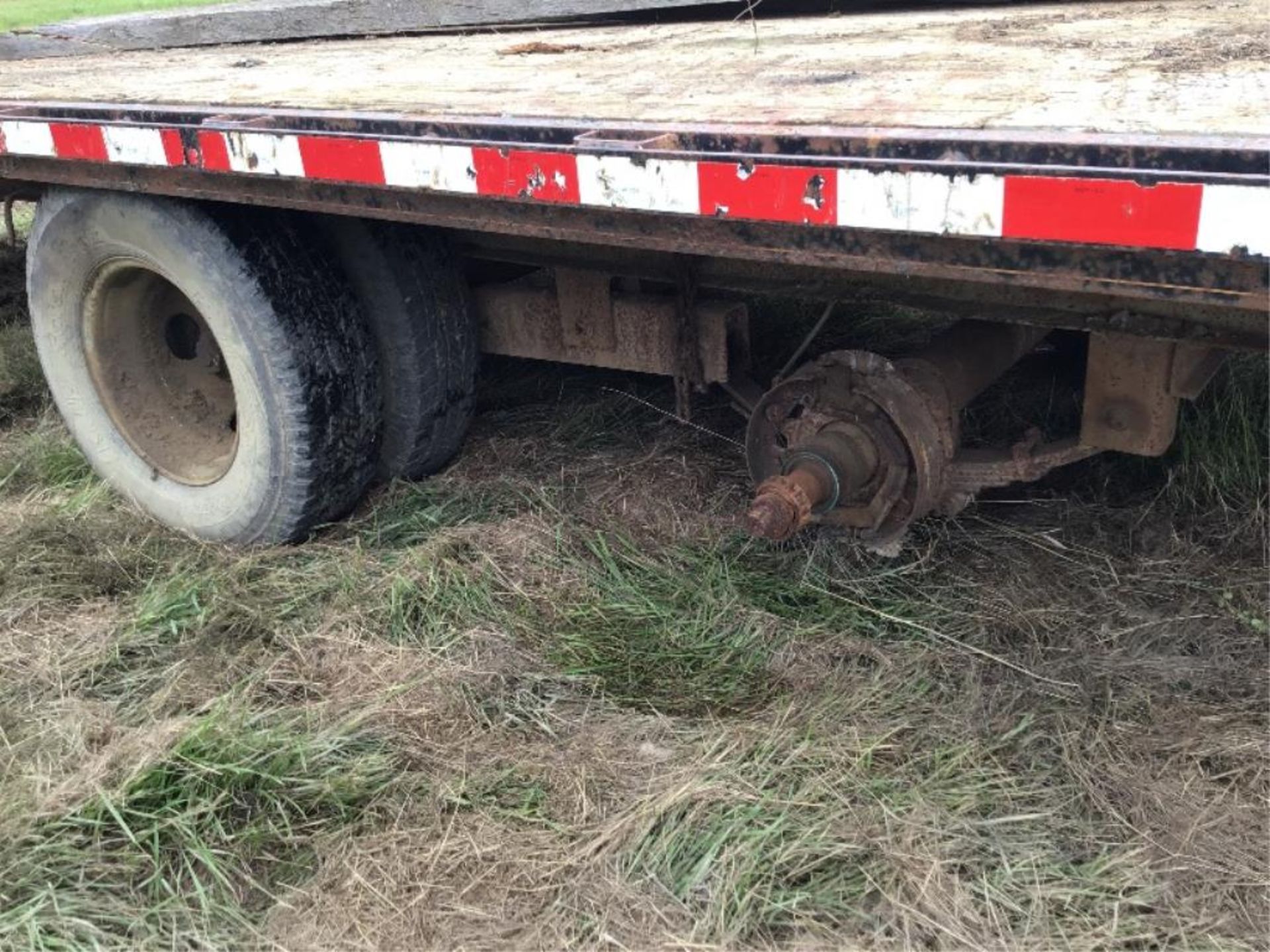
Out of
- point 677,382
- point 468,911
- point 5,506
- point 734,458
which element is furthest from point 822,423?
point 5,506

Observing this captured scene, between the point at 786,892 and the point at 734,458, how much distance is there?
1584mm

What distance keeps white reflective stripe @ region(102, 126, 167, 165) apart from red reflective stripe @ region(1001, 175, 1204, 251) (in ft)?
6.21

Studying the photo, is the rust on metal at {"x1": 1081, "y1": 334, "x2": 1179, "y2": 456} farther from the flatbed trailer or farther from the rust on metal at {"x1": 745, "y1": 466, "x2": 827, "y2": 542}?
the rust on metal at {"x1": 745, "y1": 466, "x2": 827, "y2": 542}

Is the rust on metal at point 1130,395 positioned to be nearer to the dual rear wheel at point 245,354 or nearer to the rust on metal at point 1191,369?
the rust on metal at point 1191,369

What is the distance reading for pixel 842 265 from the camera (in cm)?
190

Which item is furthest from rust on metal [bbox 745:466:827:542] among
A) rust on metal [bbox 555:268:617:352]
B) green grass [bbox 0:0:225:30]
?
green grass [bbox 0:0:225:30]

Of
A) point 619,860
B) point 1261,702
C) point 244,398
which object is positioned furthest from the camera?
point 244,398

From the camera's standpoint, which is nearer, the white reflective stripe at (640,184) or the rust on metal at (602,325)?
the white reflective stripe at (640,184)

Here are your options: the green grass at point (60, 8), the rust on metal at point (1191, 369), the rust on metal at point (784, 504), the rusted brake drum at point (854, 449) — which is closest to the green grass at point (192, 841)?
the rust on metal at point (784, 504)

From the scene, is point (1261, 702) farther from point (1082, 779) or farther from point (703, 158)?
point (703, 158)

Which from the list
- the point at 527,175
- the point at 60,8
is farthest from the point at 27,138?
the point at 60,8

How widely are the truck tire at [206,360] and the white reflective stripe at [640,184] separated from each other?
1.21 m

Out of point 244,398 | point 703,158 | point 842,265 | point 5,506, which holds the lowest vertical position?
point 5,506

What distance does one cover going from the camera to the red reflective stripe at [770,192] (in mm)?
1811
